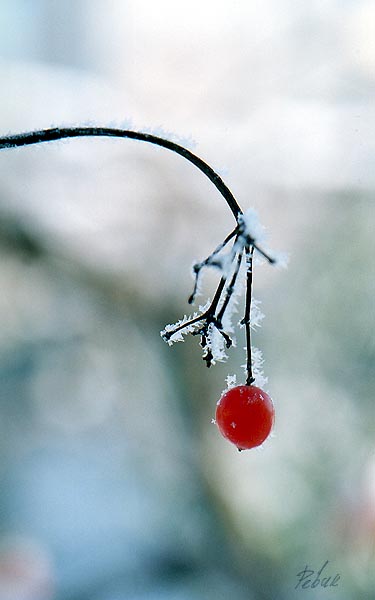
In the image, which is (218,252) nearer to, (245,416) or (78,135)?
(78,135)

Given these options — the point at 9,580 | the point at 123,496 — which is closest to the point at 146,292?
the point at 123,496
